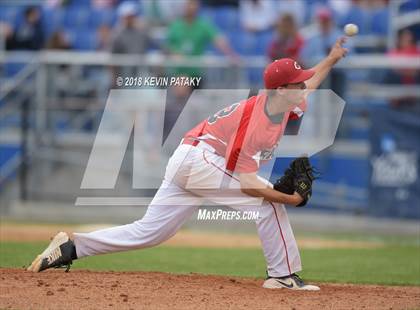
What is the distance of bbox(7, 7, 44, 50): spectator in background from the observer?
1836 centimetres

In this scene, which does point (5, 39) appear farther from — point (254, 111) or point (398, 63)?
point (254, 111)

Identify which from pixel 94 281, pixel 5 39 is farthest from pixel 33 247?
pixel 5 39

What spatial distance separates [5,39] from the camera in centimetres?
1850

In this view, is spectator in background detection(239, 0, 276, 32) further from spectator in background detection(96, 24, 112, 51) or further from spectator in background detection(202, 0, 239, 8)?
spectator in background detection(96, 24, 112, 51)

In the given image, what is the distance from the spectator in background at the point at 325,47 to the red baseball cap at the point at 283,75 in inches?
283

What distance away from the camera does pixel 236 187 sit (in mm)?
8102

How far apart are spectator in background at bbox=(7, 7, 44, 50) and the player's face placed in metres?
11.3

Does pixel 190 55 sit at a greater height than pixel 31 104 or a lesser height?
greater

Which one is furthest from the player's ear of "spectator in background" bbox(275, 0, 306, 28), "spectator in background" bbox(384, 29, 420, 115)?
"spectator in background" bbox(275, 0, 306, 28)

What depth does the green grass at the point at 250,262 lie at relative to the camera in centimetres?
1010

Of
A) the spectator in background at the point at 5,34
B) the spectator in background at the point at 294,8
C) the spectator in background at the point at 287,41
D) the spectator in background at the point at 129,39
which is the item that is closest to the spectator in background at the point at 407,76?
the spectator in background at the point at 287,41

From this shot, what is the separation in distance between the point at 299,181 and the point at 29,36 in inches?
457

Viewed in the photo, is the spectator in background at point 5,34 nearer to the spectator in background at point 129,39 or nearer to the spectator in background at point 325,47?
the spectator in background at point 129,39

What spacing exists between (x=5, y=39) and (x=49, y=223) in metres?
4.57
